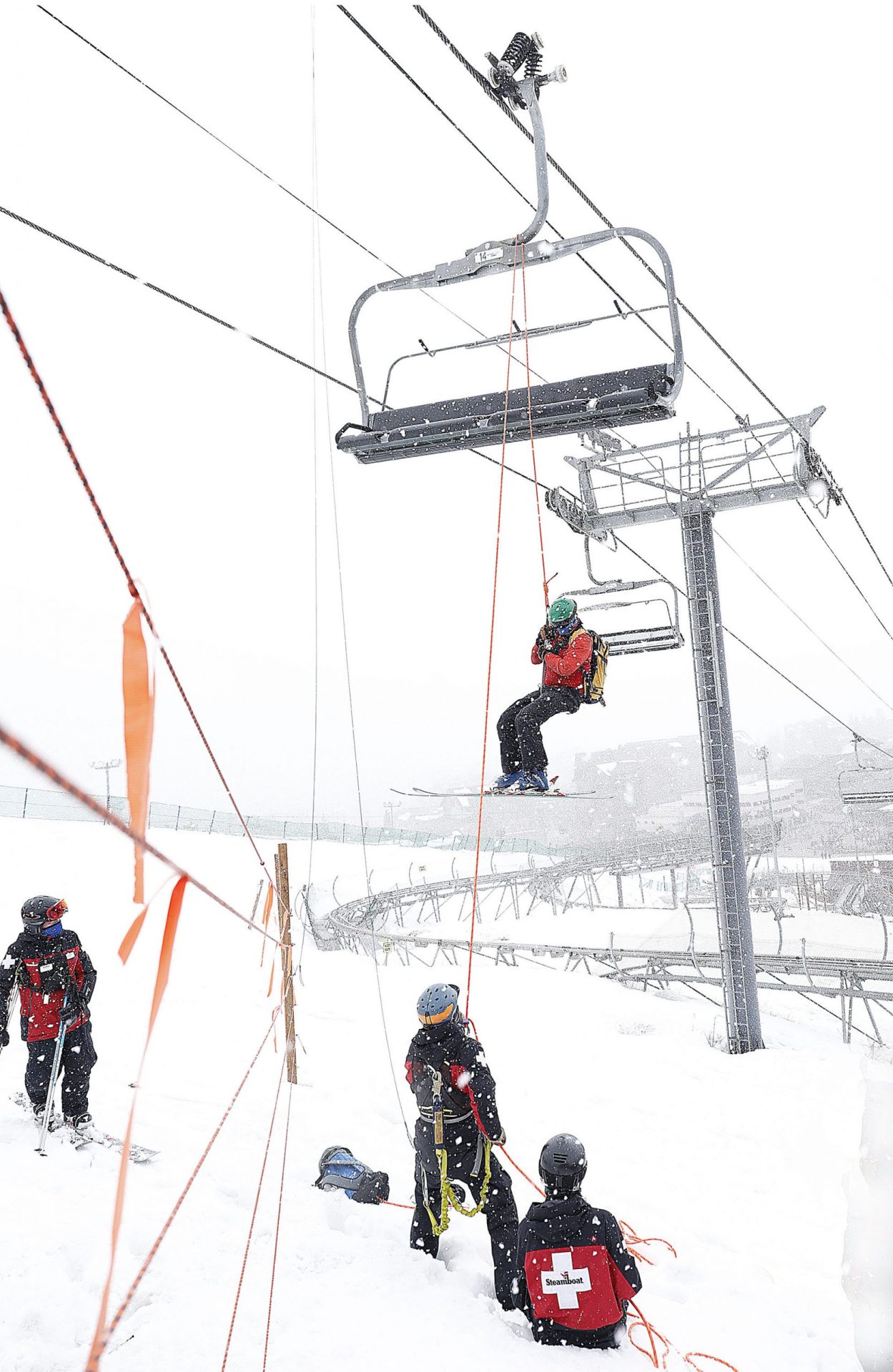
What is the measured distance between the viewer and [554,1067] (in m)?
8.72

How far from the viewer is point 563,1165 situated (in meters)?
3.56

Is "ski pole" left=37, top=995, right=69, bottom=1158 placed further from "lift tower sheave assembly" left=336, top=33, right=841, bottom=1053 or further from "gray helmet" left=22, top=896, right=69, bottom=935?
"lift tower sheave assembly" left=336, top=33, right=841, bottom=1053

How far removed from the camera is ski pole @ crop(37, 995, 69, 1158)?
493 cm

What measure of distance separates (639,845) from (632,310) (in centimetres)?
4691

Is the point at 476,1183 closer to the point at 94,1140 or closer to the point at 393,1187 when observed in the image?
the point at 393,1187

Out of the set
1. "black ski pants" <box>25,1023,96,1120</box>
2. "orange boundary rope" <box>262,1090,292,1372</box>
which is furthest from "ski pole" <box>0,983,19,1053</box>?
"orange boundary rope" <box>262,1090,292,1372</box>

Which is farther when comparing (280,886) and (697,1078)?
(697,1078)

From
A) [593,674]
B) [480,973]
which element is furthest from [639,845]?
[593,674]

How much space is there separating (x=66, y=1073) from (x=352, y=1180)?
A: 6.64ft

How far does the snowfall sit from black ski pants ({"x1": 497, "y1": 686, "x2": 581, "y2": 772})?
2902mm

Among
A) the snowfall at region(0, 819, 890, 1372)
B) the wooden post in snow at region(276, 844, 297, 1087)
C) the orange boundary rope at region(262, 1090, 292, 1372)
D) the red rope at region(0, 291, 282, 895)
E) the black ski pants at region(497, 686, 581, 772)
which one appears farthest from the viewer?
the wooden post in snow at region(276, 844, 297, 1087)

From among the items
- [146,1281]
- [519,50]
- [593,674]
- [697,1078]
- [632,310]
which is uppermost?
[519,50]

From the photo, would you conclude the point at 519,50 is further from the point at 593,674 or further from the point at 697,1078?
the point at 697,1078

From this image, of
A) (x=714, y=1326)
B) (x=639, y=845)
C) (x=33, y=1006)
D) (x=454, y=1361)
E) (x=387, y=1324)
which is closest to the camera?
(x=454, y=1361)
